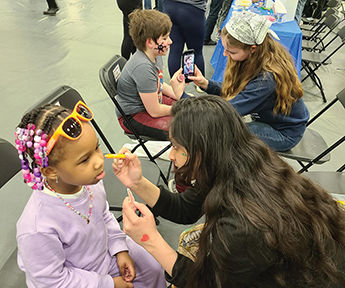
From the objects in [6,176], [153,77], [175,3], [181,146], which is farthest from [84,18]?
[181,146]

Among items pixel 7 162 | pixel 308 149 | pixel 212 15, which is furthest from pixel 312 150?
pixel 212 15

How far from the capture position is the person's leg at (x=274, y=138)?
1576 millimetres

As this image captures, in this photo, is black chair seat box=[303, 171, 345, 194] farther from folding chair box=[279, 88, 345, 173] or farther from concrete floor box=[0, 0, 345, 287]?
concrete floor box=[0, 0, 345, 287]

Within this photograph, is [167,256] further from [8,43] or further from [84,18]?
[84,18]

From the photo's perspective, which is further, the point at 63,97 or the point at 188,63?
the point at 188,63

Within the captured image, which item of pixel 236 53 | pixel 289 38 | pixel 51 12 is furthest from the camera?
pixel 51 12

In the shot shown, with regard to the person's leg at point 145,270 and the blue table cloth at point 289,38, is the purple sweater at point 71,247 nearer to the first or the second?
the person's leg at point 145,270

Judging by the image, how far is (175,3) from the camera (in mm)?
2330

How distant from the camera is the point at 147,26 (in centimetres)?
157

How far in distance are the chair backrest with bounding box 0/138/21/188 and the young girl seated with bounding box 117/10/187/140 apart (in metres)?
0.70

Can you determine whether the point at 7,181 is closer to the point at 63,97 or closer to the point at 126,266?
the point at 63,97

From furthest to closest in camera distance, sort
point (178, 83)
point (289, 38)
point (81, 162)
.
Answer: point (289, 38), point (178, 83), point (81, 162)

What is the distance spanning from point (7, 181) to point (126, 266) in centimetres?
54

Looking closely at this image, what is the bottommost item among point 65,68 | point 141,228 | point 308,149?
point 65,68
